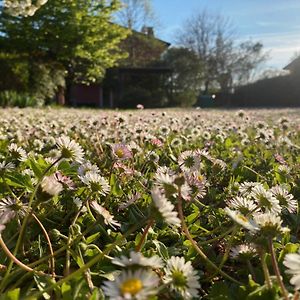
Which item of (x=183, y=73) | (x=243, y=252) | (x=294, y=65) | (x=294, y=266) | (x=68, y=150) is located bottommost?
(x=243, y=252)

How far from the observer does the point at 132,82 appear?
26484mm

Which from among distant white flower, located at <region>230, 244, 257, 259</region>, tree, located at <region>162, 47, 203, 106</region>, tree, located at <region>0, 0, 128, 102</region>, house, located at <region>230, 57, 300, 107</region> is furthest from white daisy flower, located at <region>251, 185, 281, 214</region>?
house, located at <region>230, 57, 300, 107</region>

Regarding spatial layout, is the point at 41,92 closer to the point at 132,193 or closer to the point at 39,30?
the point at 39,30

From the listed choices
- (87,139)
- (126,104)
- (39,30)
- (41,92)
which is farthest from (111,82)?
(87,139)

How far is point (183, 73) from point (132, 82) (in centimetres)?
435

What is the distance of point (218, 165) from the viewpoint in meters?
1.71

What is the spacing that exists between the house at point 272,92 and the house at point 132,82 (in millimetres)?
6404

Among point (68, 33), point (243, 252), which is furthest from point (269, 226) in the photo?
point (68, 33)

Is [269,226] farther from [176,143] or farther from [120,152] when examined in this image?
[176,143]

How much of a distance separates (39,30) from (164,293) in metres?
20.0

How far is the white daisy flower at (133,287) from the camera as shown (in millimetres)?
596

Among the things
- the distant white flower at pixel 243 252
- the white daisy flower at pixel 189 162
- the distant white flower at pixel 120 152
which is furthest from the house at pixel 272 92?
the distant white flower at pixel 243 252

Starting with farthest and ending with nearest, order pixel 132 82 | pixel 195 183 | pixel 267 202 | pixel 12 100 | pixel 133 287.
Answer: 1. pixel 132 82
2. pixel 12 100
3. pixel 195 183
4. pixel 267 202
5. pixel 133 287

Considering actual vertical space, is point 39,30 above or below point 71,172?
above
